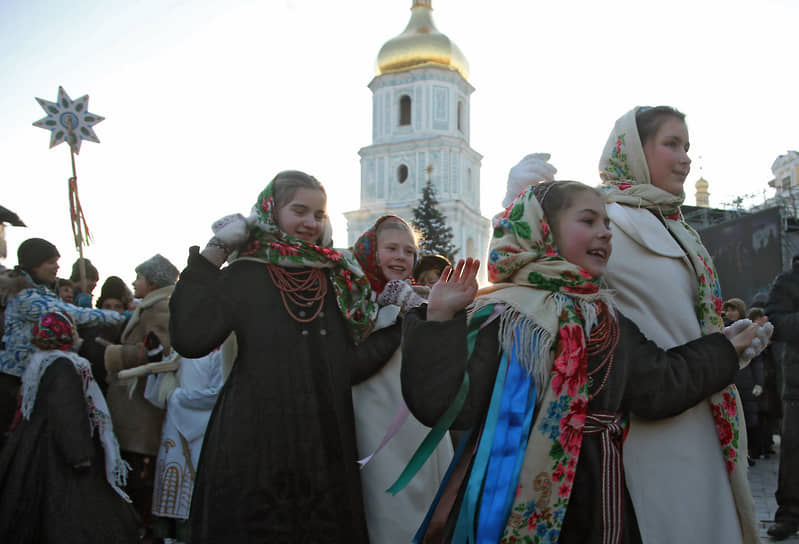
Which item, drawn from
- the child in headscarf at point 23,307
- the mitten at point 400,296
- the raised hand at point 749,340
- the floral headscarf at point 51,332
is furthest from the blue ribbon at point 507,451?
the child in headscarf at point 23,307

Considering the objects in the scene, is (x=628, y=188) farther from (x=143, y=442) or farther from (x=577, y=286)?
(x=143, y=442)

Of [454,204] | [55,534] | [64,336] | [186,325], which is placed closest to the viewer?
[186,325]

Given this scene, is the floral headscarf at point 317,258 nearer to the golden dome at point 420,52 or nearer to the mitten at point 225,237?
the mitten at point 225,237

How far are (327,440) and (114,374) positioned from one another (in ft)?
9.21

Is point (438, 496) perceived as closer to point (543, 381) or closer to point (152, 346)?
point (543, 381)

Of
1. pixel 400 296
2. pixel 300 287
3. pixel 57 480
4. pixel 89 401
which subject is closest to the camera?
→ pixel 300 287

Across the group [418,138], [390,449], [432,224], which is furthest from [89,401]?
[418,138]

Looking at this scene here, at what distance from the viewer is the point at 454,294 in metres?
2.03

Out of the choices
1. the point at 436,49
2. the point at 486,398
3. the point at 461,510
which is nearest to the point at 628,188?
the point at 486,398

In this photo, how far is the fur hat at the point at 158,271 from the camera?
16.9 ft

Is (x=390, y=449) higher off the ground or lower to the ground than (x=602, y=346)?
lower

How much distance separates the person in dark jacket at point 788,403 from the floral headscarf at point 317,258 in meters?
3.41

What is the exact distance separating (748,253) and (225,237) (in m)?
17.2

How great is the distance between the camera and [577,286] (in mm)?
2039
